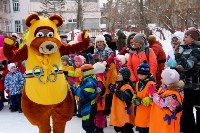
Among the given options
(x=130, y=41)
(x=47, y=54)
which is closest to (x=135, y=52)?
(x=130, y=41)

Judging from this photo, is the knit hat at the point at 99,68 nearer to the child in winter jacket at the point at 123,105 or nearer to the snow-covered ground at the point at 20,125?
the child in winter jacket at the point at 123,105

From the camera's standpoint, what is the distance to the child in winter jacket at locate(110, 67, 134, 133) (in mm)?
5109

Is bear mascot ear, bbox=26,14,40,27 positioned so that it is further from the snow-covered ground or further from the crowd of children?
the snow-covered ground

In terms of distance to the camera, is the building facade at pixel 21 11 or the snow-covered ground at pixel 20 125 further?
the building facade at pixel 21 11

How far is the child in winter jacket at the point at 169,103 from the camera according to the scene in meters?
4.29

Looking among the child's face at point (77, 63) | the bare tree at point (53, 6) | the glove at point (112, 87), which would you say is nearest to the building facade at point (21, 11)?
the bare tree at point (53, 6)

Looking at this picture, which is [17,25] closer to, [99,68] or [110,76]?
[110,76]

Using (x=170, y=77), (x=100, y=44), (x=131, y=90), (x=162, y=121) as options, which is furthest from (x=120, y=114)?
(x=100, y=44)

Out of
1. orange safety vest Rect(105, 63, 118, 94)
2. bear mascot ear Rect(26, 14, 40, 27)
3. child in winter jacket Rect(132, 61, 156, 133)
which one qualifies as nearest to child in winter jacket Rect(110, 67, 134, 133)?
child in winter jacket Rect(132, 61, 156, 133)

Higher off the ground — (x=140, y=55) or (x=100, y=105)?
(x=140, y=55)

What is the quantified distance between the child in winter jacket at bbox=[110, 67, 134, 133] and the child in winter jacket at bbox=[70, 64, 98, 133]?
35 centimetres

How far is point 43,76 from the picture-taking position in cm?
460

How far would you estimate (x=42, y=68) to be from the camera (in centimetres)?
460

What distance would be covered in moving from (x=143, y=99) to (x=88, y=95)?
2.79 ft
